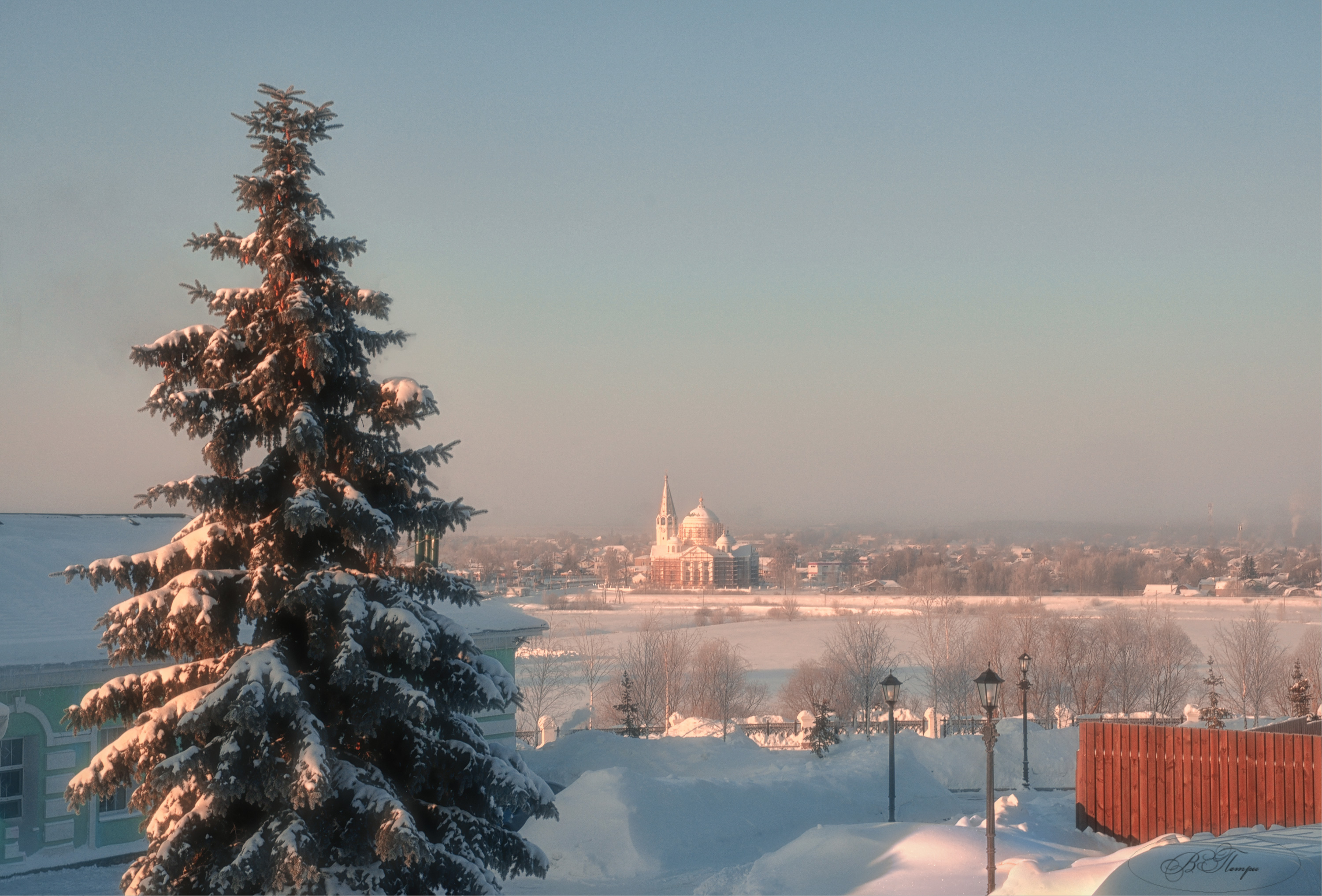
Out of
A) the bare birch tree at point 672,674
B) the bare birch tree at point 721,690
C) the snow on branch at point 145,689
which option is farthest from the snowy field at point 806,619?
the snow on branch at point 145,689

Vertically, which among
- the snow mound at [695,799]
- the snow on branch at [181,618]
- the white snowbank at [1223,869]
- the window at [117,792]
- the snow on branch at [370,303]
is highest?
the snow on branch at [370,303]

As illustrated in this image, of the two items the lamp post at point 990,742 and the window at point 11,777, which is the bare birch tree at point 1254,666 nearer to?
the lamp post at point 990,742

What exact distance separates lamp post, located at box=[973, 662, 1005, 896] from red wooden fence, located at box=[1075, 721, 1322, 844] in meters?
2.46

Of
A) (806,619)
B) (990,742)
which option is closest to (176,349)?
(990,742)

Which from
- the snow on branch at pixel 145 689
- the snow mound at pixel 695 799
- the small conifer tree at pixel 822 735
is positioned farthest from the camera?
Answer: the small conifer tree at pixel 822 735

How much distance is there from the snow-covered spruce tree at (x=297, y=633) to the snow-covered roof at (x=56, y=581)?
16.4 feet

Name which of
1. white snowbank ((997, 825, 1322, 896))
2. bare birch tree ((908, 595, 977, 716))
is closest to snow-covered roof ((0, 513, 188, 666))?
white snowbank ((997, 825, 1322, 896))

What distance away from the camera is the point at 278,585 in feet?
24.8

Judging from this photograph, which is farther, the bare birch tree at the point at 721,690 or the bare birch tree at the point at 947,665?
the bare birch tree at the point at 721,690

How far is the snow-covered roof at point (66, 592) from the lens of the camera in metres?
13.2

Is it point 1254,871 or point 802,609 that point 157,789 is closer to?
point 1254,871

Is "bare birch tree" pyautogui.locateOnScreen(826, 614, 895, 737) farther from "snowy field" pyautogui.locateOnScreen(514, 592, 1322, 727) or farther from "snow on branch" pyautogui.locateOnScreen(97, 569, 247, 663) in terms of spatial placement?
"snow on branch" pyautogui.locateOnScreen(97, 569, 247, 663)

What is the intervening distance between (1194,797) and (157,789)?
505 inches

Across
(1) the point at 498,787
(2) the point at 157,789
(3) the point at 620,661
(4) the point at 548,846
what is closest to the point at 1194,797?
(4) the point at 548,846
